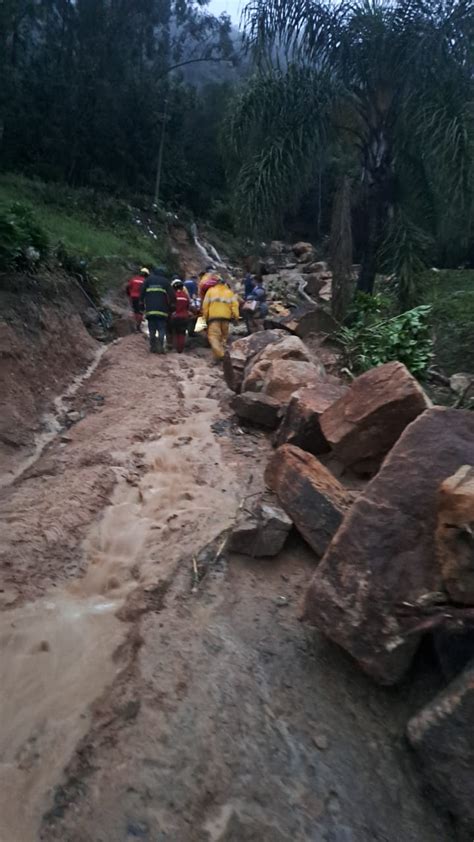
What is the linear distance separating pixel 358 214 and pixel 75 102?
16.1 metres

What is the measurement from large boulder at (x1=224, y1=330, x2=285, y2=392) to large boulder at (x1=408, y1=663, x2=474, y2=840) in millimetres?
5232

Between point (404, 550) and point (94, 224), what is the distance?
18.6 m

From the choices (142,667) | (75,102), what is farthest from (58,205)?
(142,667)

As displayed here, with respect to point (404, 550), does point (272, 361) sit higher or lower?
lower

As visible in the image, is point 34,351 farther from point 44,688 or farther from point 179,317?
point 44,688

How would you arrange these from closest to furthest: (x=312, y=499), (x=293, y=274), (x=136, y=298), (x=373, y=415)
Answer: (x=312, y=499), (x=373, y=415), (x=136, y=298), (x=293, y=274)

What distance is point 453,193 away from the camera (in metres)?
8.73

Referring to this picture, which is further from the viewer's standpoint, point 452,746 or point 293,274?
point 293,274

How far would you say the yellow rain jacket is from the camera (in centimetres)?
951

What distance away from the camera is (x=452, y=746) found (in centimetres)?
231

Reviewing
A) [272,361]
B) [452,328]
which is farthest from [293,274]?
[272,361]

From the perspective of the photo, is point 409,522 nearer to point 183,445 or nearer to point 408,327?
point 183,445

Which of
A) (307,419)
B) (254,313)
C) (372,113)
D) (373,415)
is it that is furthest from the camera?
(254,313)

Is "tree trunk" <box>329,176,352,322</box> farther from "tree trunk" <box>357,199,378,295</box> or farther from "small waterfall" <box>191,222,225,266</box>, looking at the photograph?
"small waterfall" <box>191,222,225,266</box>
